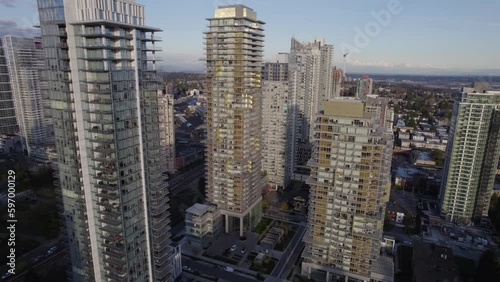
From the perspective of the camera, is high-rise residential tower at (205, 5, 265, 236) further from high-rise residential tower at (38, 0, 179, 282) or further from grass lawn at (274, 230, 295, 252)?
high-rise residential tower at (38, 0, 179, 282)

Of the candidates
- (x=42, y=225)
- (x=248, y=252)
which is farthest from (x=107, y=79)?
(x=42, y=225)

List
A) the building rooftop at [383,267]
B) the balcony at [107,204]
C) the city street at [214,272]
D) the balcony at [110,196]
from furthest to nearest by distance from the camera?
the city street at [214,272] < the building rooftop at [383,267] < the balcony at [107,204] < the balcony at [110,196]

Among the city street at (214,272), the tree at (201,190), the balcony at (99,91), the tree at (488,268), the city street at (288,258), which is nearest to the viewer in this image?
the balcony at (99,91)

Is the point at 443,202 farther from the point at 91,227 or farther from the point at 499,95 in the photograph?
the point at 91,227

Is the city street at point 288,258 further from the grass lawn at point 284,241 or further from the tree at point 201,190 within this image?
the tree at point 201,190

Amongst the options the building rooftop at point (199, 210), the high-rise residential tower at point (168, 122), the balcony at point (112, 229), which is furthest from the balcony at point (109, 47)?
the high-rise residential tower at point (168, 122)

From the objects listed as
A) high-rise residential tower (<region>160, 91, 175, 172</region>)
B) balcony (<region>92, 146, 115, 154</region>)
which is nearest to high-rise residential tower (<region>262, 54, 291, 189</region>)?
high-rise residential tower (<region>160, 91, 175, 172</region>)
